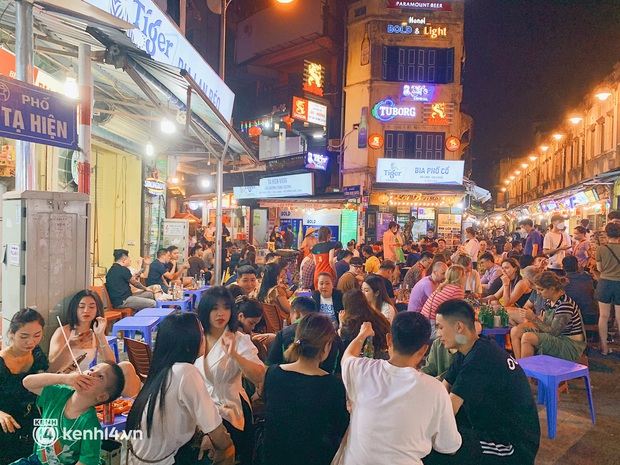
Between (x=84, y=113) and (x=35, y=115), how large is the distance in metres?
1.18

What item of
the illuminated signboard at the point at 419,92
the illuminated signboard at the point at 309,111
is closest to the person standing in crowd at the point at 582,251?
the illuminated signboard at the point at 419,92

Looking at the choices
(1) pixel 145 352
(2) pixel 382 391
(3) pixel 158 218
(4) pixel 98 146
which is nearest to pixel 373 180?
(3) pixel 158 218

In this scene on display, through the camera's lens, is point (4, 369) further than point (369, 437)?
Yes

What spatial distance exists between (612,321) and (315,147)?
64.4 feet

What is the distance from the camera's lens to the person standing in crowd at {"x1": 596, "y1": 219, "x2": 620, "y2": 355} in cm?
743

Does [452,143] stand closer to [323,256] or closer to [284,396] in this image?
[323,256]

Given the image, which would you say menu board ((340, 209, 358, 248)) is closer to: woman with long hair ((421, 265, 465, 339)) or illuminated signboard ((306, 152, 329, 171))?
illuminated signboard ((306, 152, 329, 171))

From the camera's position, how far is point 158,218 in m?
13.4

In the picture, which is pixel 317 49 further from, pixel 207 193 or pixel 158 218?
pixel 158 218

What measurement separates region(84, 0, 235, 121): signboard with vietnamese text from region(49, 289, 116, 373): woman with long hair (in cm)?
310

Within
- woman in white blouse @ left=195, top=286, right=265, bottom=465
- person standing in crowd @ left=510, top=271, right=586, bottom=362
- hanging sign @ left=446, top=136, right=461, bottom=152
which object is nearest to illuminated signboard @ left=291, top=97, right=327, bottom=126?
hanging sign @ left=446, top=136, right=461, bottom=152

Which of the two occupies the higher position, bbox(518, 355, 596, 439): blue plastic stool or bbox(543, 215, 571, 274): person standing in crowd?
bbox(543, 215, 571, 274): person standing in crowd

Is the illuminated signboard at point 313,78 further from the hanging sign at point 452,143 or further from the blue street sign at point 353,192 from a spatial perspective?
the hanging sign at point 452,143

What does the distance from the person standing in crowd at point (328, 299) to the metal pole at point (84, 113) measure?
10.7 feet
